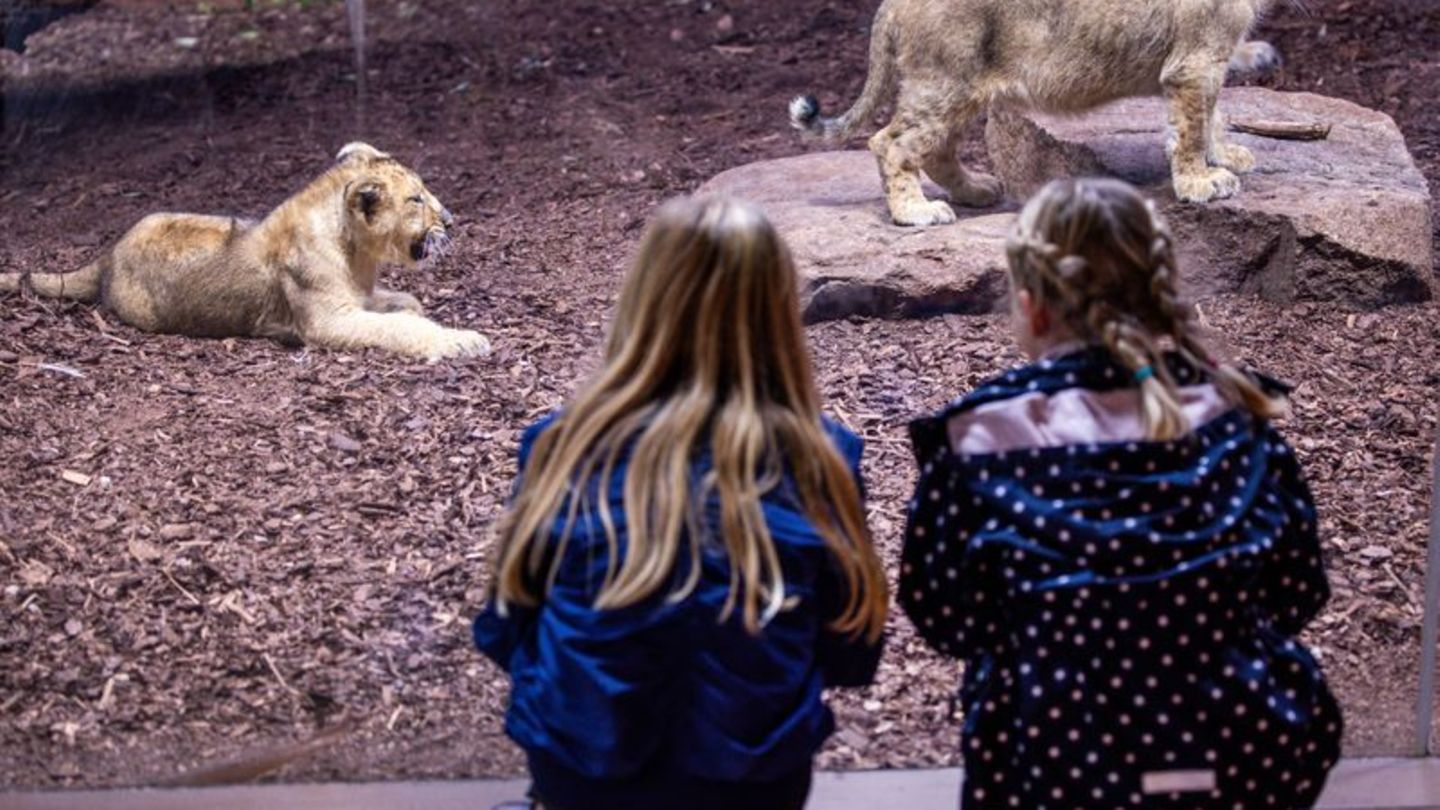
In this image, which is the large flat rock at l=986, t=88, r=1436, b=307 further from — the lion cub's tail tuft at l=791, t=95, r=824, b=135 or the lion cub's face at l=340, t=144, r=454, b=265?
the lion cub's face at l=340, t=144, r=454, b=265

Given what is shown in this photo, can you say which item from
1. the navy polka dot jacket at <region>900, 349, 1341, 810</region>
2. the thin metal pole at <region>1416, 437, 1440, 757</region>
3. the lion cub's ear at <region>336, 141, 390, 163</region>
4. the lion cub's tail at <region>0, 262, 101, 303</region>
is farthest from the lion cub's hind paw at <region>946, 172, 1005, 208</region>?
the navy polka dot jacket at <region>900, 349, 1341, 810</region>

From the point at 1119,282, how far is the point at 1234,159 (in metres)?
2.65

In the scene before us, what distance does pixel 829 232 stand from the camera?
469 centimetres

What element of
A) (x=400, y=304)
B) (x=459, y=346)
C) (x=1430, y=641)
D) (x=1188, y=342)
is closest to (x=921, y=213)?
(x=459, y=346)

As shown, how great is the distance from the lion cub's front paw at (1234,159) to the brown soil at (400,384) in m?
0.48

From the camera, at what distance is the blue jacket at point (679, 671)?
7.62 feet

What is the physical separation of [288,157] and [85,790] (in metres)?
2.45

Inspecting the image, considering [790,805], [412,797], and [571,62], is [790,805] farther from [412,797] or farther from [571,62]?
[571,62]

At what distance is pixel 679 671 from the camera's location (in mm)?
2385

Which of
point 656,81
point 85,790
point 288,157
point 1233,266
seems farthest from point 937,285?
point 85,790

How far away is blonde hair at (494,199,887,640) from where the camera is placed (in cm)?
230

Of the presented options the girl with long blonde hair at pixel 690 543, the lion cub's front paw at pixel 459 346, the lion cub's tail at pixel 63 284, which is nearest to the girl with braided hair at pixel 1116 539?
the girl with long blonde hair at pixel 690 543

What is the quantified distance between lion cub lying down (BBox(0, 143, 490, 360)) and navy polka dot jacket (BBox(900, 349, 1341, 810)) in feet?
7.89

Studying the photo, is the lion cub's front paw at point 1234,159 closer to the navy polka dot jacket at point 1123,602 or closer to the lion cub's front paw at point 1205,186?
the lion cub's front paw at point 1205,186
